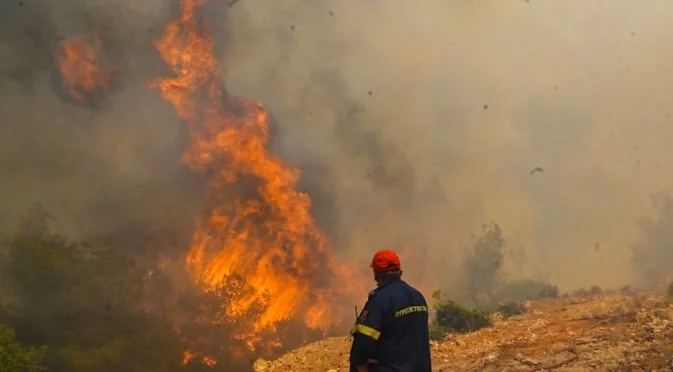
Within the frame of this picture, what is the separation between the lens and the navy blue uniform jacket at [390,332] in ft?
13.4

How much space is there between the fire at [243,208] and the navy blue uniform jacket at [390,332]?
10.8 m

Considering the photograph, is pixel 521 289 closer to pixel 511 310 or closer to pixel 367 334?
pixel 511 310

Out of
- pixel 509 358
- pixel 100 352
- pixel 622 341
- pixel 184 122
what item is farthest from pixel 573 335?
pixel 184 122

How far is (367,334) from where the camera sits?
4.04 meters

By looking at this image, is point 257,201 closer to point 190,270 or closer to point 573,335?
point 190,270

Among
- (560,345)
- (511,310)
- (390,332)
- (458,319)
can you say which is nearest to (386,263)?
(390,332)

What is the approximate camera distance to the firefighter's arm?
4043mm

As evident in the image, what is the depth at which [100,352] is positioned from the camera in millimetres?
12633

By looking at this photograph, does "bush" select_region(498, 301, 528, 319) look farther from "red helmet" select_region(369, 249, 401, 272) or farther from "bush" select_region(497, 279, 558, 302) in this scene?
"bush" select_region(497, 279, 558, 302)

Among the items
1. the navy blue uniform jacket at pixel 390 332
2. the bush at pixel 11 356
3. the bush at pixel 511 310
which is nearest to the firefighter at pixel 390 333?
the navy blue uniform jacket at pixel 390 332

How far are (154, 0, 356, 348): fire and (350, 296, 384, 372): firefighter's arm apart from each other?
10758 millimetres

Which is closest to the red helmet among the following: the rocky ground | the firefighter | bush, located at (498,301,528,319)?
the firefighter

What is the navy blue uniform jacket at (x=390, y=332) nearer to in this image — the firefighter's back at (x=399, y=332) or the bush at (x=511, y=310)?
the firefighter's back at (x=399, y=332)

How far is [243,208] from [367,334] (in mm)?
15654
